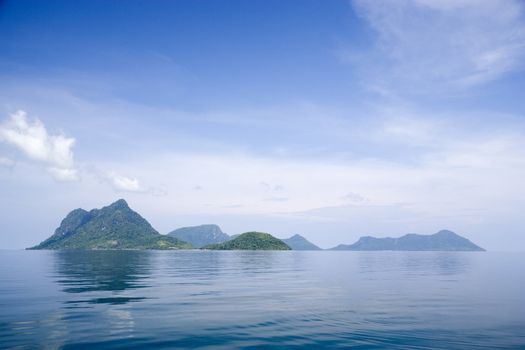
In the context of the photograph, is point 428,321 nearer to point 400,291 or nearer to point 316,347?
point 316,347

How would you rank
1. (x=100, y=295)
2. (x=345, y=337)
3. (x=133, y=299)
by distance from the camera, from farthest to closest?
(x=100, y=295) → (x=133, y=299) → (x=345, y=337)

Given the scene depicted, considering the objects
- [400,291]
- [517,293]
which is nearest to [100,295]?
[400,291]

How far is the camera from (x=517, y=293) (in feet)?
166

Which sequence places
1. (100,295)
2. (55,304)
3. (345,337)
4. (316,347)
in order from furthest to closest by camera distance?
(100,295)
(55,304)
(345,337)
(316,347)

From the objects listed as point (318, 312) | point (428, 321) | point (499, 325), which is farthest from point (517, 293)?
point (318, 312)

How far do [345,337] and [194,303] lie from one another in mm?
18393

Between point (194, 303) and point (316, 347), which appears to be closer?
point (316, 347)

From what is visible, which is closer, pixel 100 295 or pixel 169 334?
pixel 169 334

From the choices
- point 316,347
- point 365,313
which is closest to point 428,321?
point 365,313

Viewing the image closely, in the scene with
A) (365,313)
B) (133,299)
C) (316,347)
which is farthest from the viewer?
(133,299)

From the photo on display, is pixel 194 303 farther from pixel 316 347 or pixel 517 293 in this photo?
pixel 517 293

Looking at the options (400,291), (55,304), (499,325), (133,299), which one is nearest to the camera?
(499,325)

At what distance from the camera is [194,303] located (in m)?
37.0

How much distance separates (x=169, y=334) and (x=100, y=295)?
69.4ft
